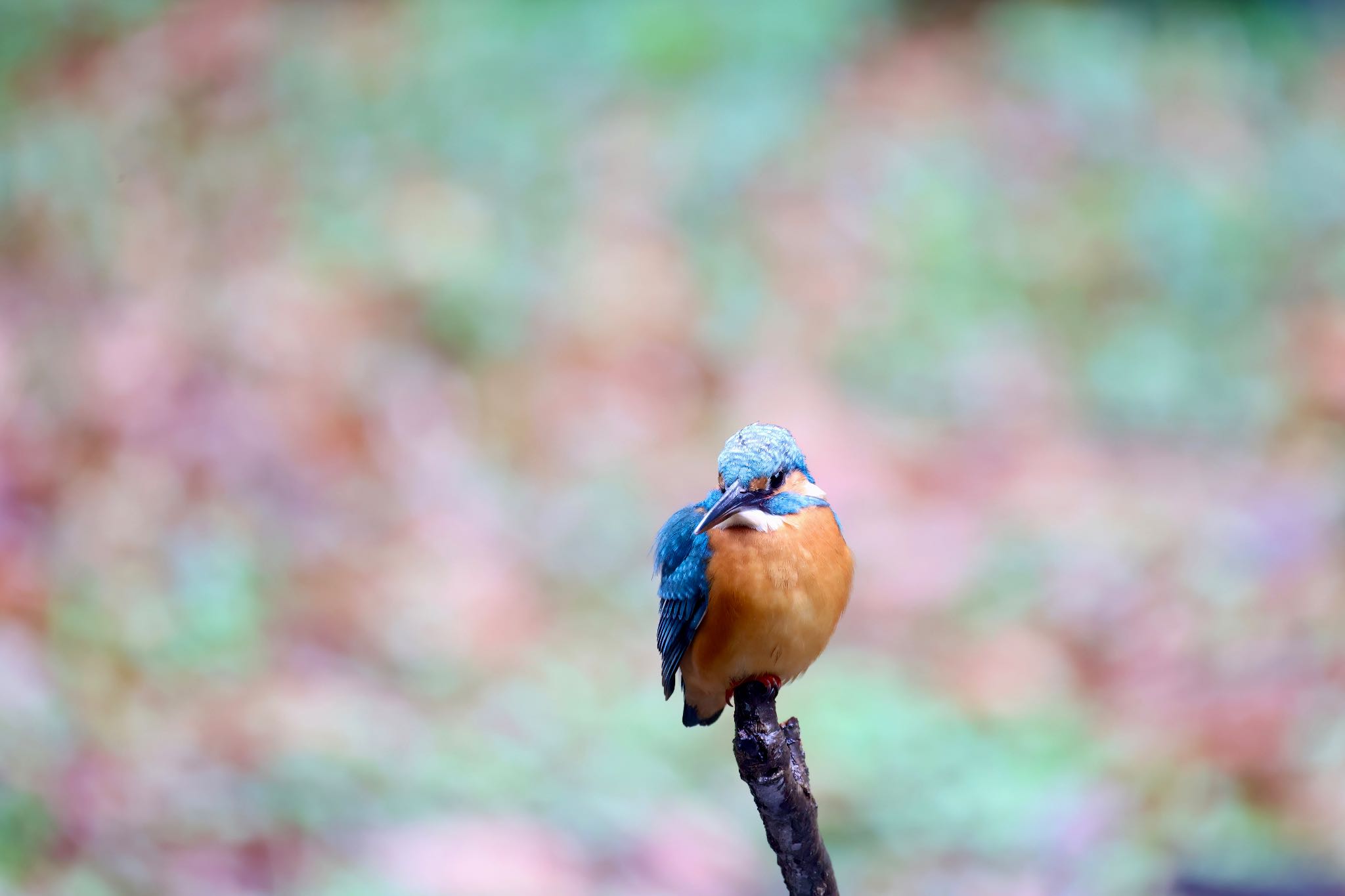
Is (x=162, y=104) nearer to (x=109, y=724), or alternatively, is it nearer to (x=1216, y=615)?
(x=109, y=724)

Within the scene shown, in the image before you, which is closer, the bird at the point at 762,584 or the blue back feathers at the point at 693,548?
the blue back feathers at the point at 693,548

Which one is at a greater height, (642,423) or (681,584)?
(642,423)

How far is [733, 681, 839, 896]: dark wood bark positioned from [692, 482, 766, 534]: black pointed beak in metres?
0.29

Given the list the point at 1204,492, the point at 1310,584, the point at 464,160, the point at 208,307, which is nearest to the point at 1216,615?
the point at 1310,584

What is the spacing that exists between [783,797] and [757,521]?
0.47 m

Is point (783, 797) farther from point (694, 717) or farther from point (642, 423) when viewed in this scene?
point (642, 423)

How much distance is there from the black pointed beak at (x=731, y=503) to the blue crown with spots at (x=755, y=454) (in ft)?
0.05

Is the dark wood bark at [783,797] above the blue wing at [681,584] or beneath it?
beneath

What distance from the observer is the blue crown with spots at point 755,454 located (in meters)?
1.92

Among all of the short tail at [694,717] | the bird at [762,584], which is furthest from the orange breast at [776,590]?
the short tail at [694,717]

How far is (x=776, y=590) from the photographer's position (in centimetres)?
214

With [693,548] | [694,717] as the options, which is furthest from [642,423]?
[693,548]

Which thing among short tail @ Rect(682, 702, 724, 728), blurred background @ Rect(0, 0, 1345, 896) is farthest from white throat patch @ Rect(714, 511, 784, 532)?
blurred background @ Rect(0, 0, 1345, 896)

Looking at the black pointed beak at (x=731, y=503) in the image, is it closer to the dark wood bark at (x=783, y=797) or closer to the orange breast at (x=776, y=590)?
the orange breast at (x=776, y=590)
